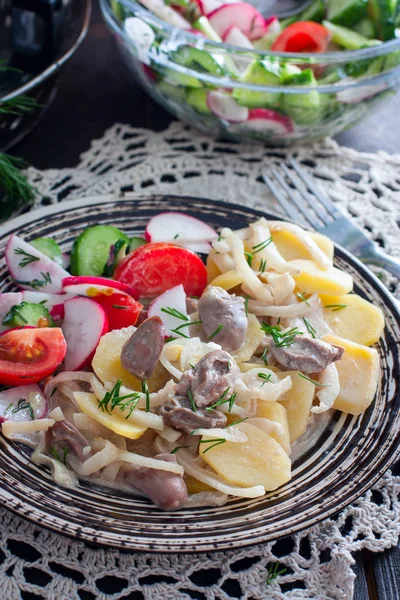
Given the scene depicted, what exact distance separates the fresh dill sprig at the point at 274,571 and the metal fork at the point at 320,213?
5.20 ft

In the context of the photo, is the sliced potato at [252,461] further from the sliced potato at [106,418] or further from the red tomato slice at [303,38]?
the red tomato slice at [303,38]

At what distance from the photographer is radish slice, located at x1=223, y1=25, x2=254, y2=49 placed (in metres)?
3.95

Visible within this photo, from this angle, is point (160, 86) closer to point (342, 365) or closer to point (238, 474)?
point (342, 365)

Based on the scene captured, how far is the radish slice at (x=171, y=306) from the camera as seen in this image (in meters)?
2.64

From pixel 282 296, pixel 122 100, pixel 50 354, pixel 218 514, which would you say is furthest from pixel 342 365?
pixel 122 100

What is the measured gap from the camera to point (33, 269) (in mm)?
2863

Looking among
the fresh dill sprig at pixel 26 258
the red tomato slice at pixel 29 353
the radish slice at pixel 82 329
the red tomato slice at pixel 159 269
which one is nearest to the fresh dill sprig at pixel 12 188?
the fresh dill sprig at pixel 26 258

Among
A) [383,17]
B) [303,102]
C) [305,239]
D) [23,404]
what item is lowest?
[23,404]

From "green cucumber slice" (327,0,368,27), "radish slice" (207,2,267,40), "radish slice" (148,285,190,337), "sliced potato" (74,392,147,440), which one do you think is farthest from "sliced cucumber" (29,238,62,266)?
"green cucumber slice" (327,0,368,27)

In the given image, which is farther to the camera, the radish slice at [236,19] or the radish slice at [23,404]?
the radish slice at [236,19]

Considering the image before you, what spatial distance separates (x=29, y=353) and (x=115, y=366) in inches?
12.3

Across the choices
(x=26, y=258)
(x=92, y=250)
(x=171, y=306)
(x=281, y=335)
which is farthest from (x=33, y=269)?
(x=281, y=335)

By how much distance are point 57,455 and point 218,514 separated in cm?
56

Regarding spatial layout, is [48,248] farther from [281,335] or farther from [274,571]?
[274,571]
